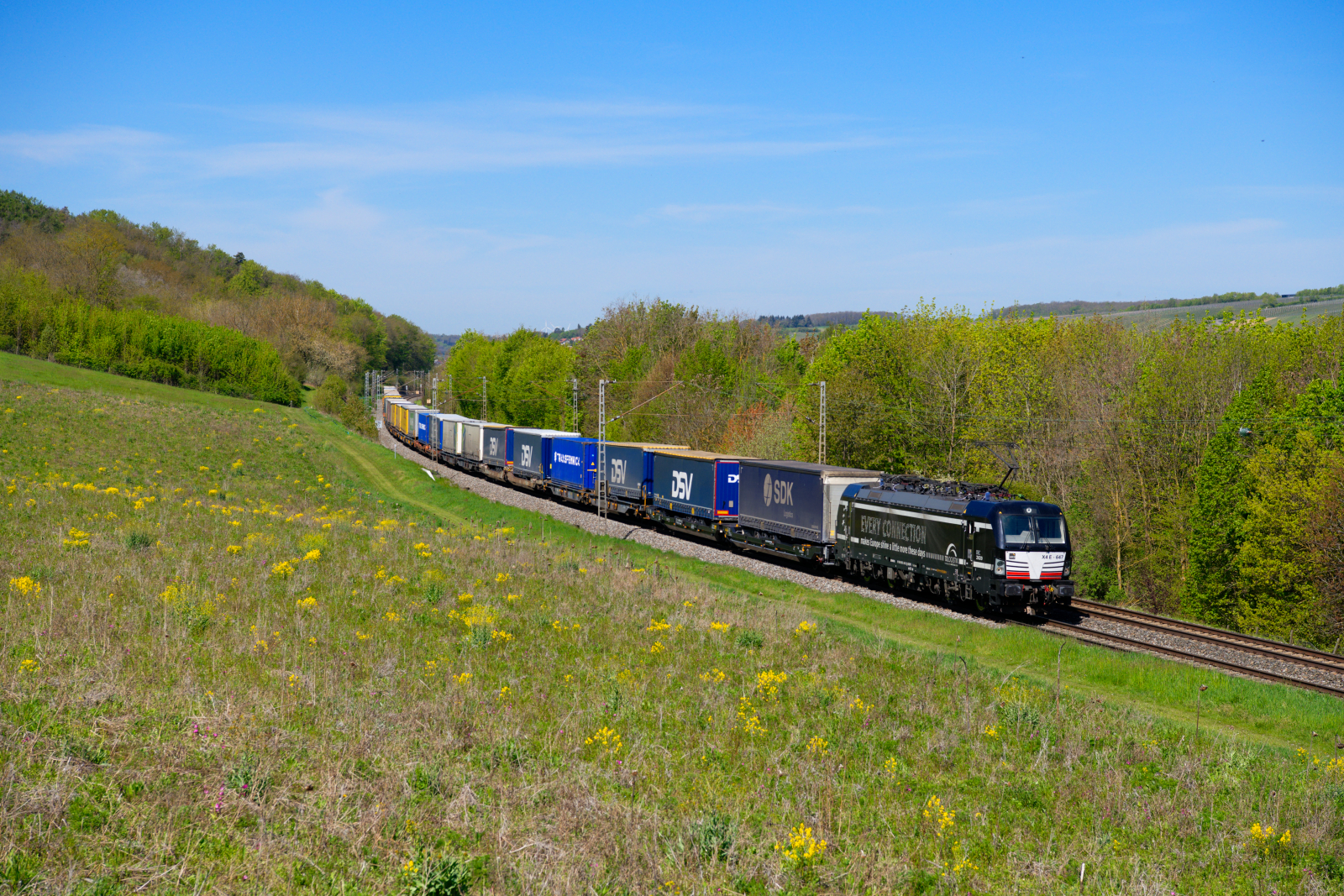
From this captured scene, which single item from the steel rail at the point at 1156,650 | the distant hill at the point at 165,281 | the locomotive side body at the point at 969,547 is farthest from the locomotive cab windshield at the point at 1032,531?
the distant hill at the point at 165,281

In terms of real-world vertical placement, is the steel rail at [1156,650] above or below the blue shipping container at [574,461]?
below

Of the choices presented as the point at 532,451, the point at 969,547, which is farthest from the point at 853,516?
the point at 532,451

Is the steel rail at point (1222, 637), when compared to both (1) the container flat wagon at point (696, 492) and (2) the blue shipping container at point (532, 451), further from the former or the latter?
(2) the blue shipping container at point (532, 451)

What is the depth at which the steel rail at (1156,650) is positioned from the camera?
1873 centimetres

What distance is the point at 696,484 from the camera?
119ft

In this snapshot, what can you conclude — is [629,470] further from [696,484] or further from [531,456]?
[531,456]

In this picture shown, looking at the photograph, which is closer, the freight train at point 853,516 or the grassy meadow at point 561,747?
the grassy meadow at point 561,747

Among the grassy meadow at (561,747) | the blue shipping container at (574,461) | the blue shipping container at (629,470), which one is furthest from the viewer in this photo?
the blue shipping container at (574,461)

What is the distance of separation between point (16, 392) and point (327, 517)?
38.2 meters

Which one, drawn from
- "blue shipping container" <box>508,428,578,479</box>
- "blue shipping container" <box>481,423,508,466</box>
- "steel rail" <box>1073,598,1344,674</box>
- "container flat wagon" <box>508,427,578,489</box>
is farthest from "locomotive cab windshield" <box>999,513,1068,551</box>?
"blue shipping container" <box>481,423,508,466</box>

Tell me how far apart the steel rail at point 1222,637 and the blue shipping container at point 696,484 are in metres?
12.9

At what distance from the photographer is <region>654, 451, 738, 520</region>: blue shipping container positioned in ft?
114

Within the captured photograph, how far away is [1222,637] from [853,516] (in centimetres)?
1048

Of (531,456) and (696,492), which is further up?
(531,456)
